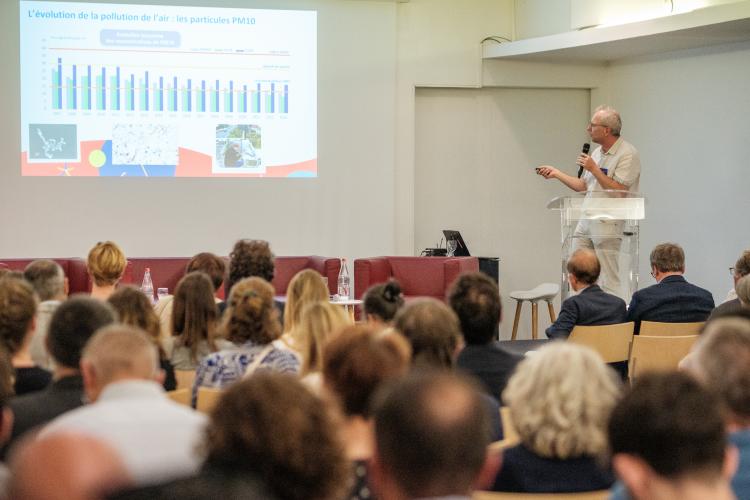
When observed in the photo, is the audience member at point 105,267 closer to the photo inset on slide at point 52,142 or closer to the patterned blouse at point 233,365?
the patterned blouse at point 233,365

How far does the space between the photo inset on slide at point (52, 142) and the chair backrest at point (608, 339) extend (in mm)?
5303

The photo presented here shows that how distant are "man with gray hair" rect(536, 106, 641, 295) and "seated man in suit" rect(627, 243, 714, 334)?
89cm

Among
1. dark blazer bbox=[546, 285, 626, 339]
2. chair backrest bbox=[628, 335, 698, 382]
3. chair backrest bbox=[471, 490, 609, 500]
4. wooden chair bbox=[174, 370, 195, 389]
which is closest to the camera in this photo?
chair backrest bbox=[471, 490, 609, 500]

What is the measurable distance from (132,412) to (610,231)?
5.32 metres

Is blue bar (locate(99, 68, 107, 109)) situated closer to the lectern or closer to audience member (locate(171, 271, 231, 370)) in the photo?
the lectern

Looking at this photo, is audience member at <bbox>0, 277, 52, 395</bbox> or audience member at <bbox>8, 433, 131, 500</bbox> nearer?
audience member at <bbox>8, 433, 131, 500</bbox>

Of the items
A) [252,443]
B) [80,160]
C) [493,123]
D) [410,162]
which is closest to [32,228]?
[80,160]

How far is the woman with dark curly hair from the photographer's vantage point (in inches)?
228

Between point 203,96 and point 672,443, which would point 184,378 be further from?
point 203,96

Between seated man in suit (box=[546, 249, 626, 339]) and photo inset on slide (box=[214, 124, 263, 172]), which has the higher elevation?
photo inset on slide (box=[214, 124, 263, 172])

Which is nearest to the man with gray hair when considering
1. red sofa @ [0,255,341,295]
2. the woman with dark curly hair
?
red sofa @ [0,255,341,295]

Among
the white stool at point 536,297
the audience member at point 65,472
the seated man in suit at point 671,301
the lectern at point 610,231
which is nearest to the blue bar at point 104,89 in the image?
the white stool at point 536,297

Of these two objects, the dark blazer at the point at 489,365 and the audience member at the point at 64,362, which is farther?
the dark blazer at the point at 489,365

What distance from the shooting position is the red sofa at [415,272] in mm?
8898
